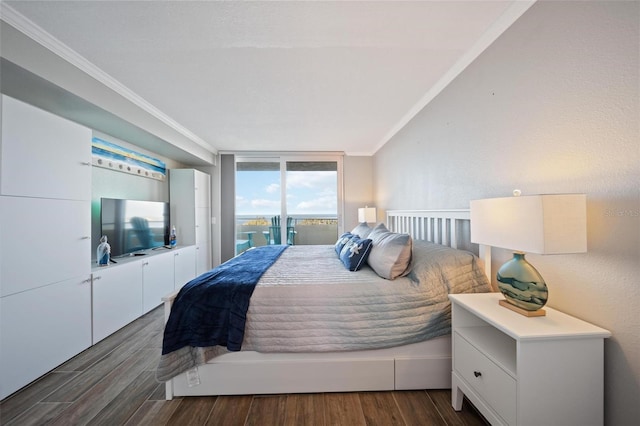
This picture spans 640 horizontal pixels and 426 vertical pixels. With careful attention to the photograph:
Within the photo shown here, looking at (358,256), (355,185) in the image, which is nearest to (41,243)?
(358,256)

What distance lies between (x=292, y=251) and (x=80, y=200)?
207 centimetres

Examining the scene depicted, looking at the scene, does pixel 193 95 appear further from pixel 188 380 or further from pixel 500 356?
pixel 500 356

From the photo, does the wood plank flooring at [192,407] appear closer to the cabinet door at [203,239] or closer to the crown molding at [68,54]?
the crown molding at [68,54]

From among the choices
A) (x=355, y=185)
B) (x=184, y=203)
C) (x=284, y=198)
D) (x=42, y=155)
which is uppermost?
(x=355, y=185)

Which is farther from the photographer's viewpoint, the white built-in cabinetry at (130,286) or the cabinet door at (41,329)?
the white built-in cabinetry at (130,286)

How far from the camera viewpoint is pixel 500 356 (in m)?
1.13

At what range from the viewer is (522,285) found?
114 centimetres

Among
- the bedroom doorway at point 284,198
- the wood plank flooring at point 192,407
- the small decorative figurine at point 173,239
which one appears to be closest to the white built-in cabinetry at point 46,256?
the wood plank flooring at point 192,407

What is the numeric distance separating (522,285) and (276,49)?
2060 mm

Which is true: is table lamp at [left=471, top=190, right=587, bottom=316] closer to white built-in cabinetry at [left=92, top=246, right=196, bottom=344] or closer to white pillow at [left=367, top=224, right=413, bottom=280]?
white pillow at [left=367, top=224, right=413, bottom=280]

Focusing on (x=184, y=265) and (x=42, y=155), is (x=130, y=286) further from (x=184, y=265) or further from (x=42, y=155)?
(x=42, y=155)

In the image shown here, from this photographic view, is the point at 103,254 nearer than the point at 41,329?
No

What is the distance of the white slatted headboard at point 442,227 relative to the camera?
186 centimetres

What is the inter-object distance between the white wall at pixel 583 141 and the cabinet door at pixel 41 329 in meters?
3.19
